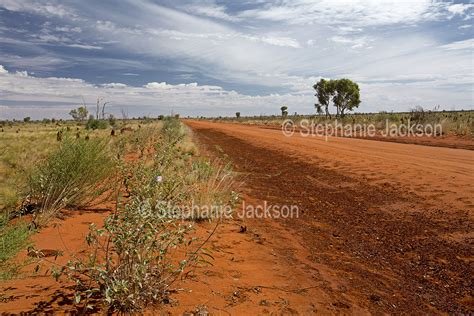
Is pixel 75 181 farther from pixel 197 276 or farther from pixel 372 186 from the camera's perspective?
pixel 372 186

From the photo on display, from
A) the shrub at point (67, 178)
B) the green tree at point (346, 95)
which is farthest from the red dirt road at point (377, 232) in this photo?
the green tree at point (346, 95)

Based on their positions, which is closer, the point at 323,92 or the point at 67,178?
the point at 67,178

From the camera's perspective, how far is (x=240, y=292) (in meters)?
3.53

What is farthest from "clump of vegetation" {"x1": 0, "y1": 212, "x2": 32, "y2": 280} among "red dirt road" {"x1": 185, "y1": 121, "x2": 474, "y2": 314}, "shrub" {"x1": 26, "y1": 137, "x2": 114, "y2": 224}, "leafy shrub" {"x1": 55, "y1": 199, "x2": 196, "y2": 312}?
"red dirt road" {"x1": 185, "y1": 121, "x2": 474, "y2": 314}

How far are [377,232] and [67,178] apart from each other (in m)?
4.94

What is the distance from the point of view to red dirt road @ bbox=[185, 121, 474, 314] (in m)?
3.63

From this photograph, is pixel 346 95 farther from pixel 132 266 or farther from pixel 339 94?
pixel 132 266

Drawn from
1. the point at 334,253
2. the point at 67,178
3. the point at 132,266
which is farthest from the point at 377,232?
the point at 67,178

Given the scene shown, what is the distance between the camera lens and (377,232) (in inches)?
215

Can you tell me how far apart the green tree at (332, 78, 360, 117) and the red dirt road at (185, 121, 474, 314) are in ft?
137

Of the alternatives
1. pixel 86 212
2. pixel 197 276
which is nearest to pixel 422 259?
pixel 197 276

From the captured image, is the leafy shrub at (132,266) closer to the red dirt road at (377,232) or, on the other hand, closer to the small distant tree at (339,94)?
the red dirt road at (377,232)

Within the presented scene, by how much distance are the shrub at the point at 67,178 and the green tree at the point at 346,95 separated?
47887mm

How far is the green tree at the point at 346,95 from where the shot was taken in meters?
50.5
